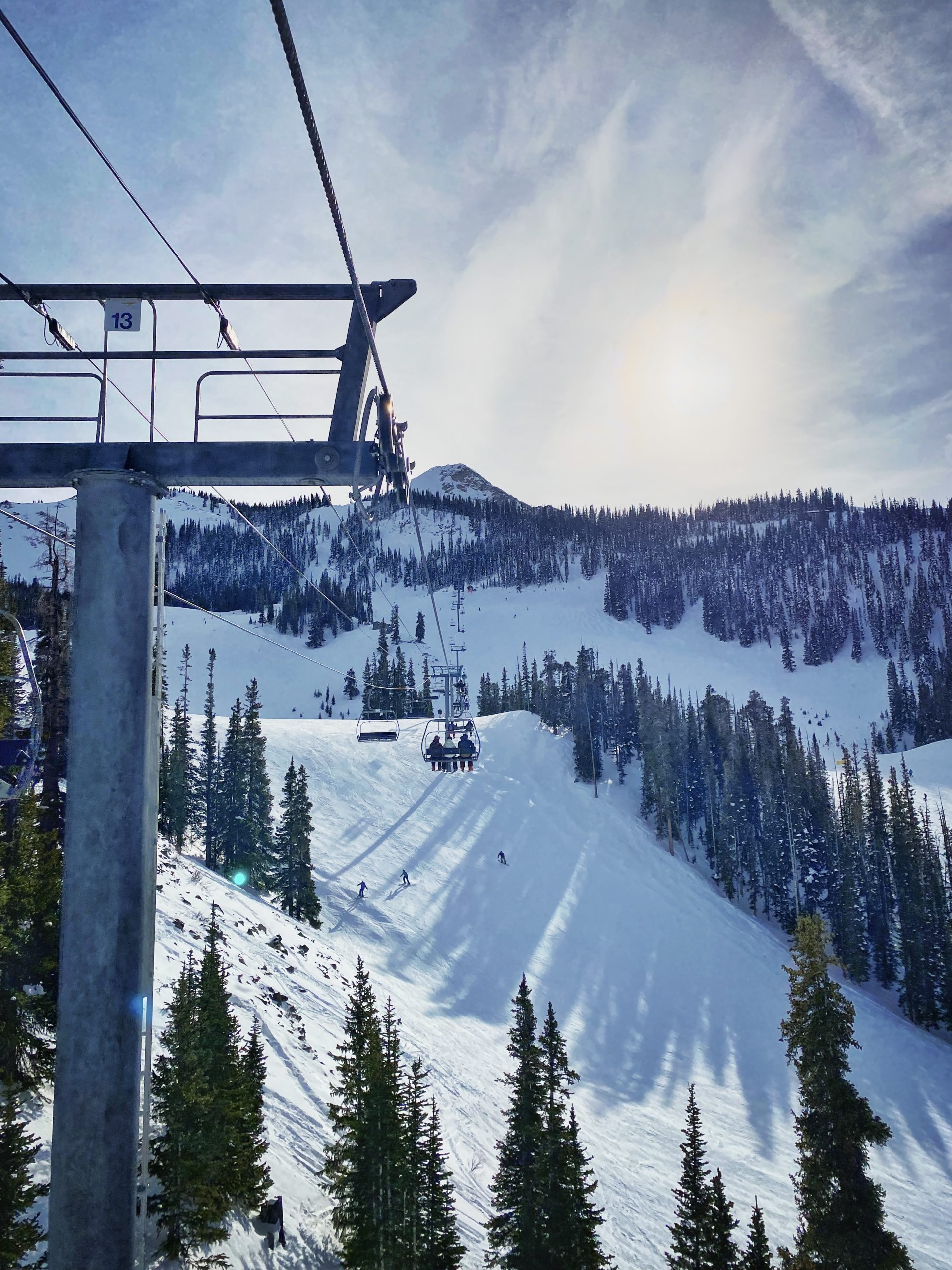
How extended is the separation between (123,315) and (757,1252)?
66.3 ft

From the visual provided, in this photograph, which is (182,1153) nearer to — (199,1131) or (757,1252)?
(199,1131)

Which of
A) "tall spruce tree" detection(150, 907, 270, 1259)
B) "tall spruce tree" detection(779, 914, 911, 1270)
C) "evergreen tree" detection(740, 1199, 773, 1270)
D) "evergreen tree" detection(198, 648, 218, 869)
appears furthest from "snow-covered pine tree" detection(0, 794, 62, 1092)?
"evergreen tree" detection(198, 648, 218, 869)

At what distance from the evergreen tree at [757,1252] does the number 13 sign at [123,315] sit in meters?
19.0

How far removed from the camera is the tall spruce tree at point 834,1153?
16625mm

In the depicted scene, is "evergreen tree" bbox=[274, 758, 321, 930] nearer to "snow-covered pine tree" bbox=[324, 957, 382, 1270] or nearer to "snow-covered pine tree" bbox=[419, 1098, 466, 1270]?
"snow-covered pine tree" bbox=[324, 957, 382, 1270]

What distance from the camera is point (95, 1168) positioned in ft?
13.2

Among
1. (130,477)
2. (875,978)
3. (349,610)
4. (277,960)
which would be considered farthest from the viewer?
(349,610)

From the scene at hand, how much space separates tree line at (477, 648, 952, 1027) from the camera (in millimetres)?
63625

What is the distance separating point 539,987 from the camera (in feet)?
148

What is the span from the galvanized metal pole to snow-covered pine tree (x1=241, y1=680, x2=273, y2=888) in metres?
44.9

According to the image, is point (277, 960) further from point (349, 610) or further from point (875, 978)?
point (349, 610)

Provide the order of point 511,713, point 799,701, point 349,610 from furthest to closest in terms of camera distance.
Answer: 1. point 349,610
2. point 799,701
3. point 511,713

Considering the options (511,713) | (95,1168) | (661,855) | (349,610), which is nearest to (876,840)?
(661,855)

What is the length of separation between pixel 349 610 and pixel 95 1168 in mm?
184685
